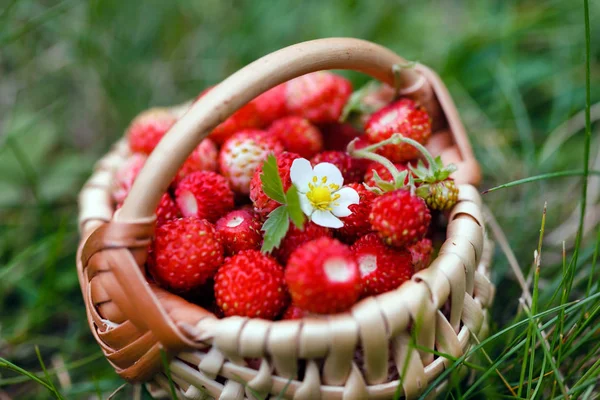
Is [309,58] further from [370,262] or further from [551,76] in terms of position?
[551,76]

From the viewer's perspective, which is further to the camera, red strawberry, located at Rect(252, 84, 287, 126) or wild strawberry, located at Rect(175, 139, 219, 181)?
red strawberry, located at Rect(252, 84, 287, 126)

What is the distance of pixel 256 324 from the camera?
2.50 feet

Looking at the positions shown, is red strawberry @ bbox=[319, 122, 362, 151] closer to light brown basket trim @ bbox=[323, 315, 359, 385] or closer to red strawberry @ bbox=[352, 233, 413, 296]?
red strawberry @ bbox=[352, 233, 413, 296]

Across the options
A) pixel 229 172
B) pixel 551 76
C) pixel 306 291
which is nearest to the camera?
pixel 306 291

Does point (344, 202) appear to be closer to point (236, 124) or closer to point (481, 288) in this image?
point (481, 288)

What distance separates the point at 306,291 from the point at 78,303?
863 millimetres

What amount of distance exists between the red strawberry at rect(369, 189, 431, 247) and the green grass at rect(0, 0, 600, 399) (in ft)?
1.33

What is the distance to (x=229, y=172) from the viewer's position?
42.1 inches

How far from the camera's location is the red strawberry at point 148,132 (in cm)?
119

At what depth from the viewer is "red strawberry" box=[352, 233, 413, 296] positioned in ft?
2.83

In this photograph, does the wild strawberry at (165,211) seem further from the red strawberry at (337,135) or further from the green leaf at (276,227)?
the red strawberry at (337,135)

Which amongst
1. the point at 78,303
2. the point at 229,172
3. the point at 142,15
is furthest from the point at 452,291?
the point at 142,15

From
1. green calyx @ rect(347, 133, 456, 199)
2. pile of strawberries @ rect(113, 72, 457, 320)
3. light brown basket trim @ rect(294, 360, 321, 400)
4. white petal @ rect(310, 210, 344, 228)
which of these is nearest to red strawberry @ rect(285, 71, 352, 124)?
pile of strawberries @ rect(113, 72, 457, 320)

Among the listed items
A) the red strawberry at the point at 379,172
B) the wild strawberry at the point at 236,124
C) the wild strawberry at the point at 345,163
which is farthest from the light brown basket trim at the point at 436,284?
the wild strawberry at the point at 236,124
